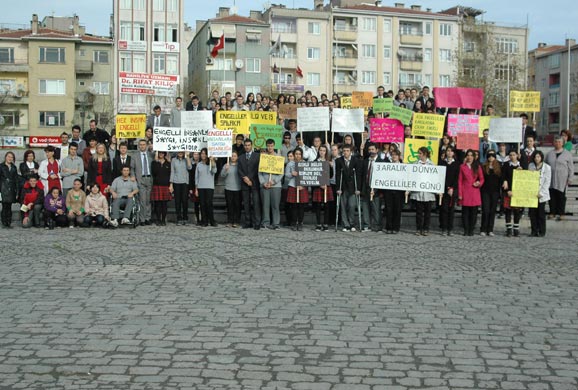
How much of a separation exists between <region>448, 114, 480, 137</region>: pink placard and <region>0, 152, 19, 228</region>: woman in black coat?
11522 mm

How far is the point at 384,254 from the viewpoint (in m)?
13.9

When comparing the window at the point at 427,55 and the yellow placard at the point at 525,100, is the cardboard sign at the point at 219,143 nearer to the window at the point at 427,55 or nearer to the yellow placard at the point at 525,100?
the yellow placard at the point at 525,100

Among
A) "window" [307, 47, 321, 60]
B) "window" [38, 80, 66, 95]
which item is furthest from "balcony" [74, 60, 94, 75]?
"window" [307, 47, 321, 60]

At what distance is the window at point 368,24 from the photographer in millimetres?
88438

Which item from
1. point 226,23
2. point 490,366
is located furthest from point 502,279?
point 226,23

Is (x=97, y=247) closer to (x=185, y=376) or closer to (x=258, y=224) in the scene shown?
(x=258, y=224)

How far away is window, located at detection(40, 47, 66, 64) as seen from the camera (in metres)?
73.1

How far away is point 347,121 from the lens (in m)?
20.5

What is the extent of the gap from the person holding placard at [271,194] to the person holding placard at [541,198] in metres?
6.17

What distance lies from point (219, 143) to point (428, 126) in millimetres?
5606

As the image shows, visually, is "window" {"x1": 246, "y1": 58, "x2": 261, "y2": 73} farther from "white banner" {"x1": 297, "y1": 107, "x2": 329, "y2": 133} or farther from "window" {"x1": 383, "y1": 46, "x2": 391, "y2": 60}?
"white banner" {"x1": 297, "y1": 107, "x2": 329, "y2": 133}

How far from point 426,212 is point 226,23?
222 feet

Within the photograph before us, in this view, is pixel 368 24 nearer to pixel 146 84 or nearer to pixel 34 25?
pixel 34 25

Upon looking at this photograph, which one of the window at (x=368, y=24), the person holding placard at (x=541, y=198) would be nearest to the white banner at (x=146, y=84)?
the person holding placard at (x=541, y=198)
